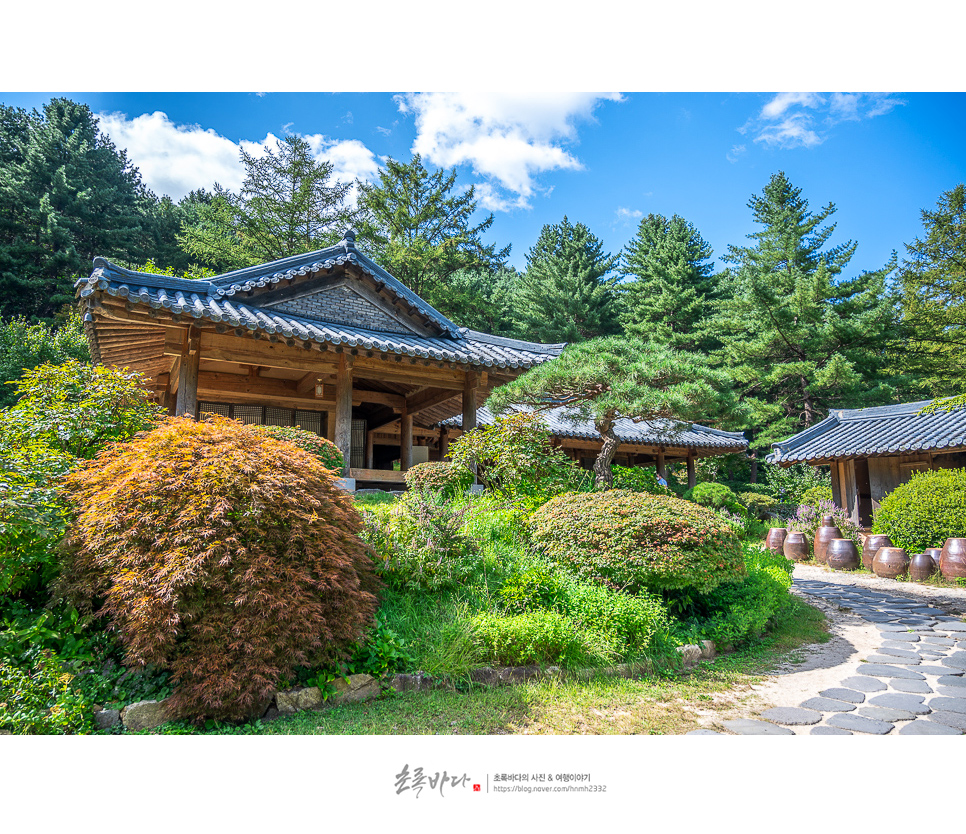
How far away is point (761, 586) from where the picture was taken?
20.3 ft

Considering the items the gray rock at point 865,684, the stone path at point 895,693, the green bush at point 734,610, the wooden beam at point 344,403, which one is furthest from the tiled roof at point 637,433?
the gray rock at point 865,684

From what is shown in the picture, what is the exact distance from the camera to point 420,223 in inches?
884

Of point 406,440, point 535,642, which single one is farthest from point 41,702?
point 406,440

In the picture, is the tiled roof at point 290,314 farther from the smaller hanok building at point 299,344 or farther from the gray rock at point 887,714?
the gray rock at point 887,714

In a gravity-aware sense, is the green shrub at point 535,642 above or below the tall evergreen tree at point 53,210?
below

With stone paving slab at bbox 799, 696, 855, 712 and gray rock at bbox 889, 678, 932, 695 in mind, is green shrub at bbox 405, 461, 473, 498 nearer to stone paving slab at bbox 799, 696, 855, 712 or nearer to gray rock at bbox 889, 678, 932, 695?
stone paving slab at bbox 799, 696, 855, 712

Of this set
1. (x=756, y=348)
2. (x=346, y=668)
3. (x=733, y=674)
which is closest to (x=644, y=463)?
(x=756, y=348)

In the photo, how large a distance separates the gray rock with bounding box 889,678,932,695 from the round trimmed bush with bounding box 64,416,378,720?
408cm

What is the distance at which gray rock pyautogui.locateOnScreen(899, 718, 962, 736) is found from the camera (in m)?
3.41

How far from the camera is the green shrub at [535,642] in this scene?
421 cm

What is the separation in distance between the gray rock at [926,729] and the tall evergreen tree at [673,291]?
2047cm

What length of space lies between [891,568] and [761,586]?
5684 mm
